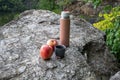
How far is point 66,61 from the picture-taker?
295cm

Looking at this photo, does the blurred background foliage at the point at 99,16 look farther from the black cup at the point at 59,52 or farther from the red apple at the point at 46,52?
the red apple at the point at 46,52

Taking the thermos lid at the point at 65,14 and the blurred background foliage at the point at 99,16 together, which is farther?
the blurred background foliage at the point at 99,16

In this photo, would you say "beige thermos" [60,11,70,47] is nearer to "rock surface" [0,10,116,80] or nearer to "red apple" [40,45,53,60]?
"rock surface" [0,10,116,80]

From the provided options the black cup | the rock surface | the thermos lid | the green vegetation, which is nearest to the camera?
the rock surface

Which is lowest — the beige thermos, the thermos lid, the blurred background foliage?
the blurred background foliage

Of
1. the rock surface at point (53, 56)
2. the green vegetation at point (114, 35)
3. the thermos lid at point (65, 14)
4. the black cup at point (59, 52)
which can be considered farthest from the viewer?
the green vegetation at point (114, 35)

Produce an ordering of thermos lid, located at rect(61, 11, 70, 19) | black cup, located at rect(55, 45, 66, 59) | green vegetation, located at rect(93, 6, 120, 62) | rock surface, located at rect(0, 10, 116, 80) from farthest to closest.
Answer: green vegetation, located at rect(93, 6, 120, 62)
thermos lid, located at rect(61, 11, 70, 19)
black cup, located at rect(55, 45, 66, 59)
rock surface, located at rect(0, 10, 116, 80)

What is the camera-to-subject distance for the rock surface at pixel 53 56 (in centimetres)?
278

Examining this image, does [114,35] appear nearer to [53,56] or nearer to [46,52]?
[53,56]

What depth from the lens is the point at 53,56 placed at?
296 cm

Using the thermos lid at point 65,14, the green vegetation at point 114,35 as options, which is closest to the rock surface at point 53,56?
the thermos lid at point 65,14

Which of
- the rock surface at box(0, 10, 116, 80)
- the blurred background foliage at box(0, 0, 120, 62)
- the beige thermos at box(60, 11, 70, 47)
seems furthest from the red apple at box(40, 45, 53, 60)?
the blurred background foliage at box(0, 0, 120, 62)

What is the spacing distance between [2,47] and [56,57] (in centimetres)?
63

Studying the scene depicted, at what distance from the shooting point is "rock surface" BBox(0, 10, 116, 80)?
2779mm
